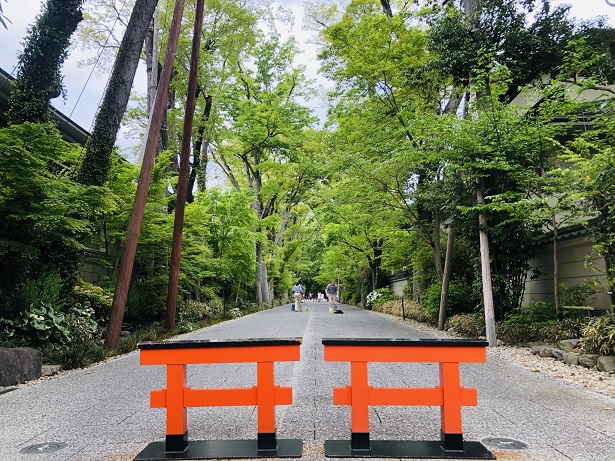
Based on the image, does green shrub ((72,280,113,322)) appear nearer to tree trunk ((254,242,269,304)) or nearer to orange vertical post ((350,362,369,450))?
orange vertical post ((350,362,369,450))

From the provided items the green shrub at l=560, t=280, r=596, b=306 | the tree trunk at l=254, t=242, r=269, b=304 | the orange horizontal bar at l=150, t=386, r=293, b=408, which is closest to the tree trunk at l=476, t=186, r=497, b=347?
the green shrub at l=560, t=280, r=596, b=306

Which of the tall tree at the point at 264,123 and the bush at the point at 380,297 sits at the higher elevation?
the tall tree at the point at 264,123

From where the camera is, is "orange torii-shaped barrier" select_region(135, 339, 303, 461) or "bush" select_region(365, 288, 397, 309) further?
"bush" select_region(365, 288, 397, 309)

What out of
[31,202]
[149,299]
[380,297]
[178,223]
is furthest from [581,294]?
[380,297]

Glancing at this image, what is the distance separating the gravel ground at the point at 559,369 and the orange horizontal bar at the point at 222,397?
418 centimetres

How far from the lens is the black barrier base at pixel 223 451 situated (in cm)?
313

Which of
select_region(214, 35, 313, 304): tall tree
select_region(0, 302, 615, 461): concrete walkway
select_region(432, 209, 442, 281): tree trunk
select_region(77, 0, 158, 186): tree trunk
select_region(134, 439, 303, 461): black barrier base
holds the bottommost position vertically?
select_region(0, 302, 615, 461): concrete walkway

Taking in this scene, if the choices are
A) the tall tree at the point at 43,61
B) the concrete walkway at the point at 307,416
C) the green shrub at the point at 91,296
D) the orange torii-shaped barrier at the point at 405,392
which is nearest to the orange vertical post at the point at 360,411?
the orange torii-shaped barrier at the point at 405,392

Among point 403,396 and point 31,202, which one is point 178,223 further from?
point 403,396

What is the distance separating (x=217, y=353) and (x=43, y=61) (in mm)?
9327

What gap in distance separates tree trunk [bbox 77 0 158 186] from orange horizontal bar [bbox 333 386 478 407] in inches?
335

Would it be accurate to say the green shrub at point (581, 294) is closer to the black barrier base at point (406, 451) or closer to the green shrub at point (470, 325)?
the green shrub at point (470, 325)

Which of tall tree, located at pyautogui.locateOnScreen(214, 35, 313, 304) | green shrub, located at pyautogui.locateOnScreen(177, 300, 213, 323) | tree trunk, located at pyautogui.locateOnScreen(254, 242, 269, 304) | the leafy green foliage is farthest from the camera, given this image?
tree trunk, located at pyautogui.locateOnScreen(254, 242, 269, 304)

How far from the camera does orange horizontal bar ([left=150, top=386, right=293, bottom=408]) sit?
3229mm
